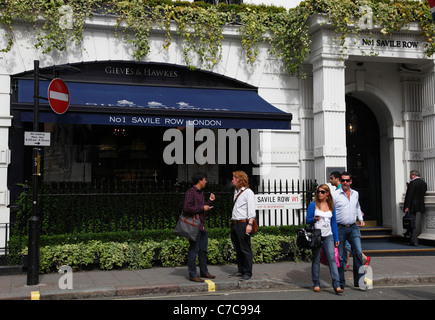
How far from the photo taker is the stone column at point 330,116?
1148cm

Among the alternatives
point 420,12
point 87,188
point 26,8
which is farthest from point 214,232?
point 420,12

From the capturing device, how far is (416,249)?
461 inches

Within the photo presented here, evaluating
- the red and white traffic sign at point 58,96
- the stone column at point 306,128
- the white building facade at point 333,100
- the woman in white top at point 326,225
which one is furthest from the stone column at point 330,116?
the red and white traffic sign at point 58,96

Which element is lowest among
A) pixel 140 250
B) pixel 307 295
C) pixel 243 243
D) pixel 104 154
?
pixel 307 295

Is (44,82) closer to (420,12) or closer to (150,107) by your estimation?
(150,107)

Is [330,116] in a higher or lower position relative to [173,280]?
higher

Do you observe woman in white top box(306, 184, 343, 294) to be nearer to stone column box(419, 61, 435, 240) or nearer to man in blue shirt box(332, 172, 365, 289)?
man in blue shirt box(332, 172, 365, 289)

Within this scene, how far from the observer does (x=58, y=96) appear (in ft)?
28.7

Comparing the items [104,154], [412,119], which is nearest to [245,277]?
[104,154]

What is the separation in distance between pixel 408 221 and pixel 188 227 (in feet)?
22.6

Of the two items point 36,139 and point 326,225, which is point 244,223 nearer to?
point 326,225

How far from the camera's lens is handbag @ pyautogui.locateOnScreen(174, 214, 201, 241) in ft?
26.3

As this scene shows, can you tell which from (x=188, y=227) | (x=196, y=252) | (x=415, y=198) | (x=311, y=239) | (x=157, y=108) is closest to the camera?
(x=311, y=239)

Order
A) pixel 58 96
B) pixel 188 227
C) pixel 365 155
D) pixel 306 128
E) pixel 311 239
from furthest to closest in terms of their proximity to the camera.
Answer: pixel 365 155, pixel 306 128, pixel 58 96, pixel 188 227, pixel 311 239
